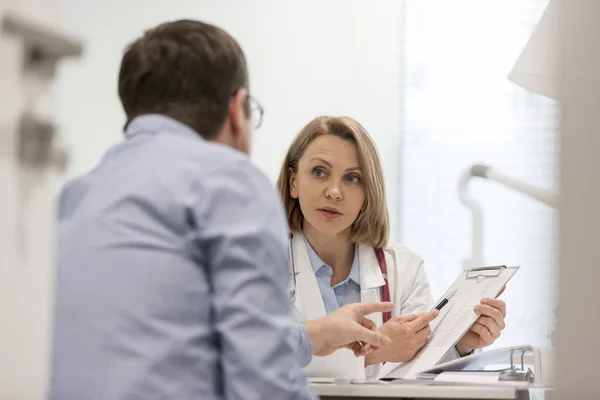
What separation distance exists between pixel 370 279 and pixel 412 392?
2.61ft

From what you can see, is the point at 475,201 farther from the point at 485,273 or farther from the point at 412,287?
the point at 485,273

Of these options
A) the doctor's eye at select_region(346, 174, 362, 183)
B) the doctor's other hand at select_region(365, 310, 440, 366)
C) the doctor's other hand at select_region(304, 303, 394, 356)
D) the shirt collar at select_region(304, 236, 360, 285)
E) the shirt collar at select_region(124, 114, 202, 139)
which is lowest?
the doctor's other hand at select_region(365, 310, 440, 366)

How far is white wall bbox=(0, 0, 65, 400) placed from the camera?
31.7 inches

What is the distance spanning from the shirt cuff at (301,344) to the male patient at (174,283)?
49 centimetres

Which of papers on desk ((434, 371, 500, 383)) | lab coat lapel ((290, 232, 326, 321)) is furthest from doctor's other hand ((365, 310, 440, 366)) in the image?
lab coat lapel ((290, 232, 326, 321))

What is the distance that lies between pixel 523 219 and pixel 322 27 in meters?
1.43

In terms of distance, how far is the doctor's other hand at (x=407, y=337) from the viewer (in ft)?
5.94

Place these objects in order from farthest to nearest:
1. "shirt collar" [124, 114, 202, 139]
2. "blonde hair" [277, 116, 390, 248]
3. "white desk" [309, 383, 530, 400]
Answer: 1. "blonde hair" [277, 116, 390, 248]
2. "white desk" [309, 383, 530, 400]
3. "shirt collar" [124, 114, 202, 139]

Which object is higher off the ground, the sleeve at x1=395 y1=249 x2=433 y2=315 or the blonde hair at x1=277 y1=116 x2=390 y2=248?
the blonde hair at x1=277 y1=116 x2=390 y2=248

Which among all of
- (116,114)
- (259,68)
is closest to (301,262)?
(116,114)

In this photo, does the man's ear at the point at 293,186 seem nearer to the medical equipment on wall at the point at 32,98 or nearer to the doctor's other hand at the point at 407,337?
the doctor's other hand at the point at 407,337

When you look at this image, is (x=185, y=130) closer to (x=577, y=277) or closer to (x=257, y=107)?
(x=257, y=107)

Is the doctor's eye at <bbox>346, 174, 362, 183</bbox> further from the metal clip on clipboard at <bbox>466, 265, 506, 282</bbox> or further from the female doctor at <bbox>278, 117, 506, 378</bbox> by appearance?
the metal clip on clipboard at <bbox>466, 265, 506, 282</bbox>

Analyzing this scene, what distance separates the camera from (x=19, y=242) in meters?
0.81
